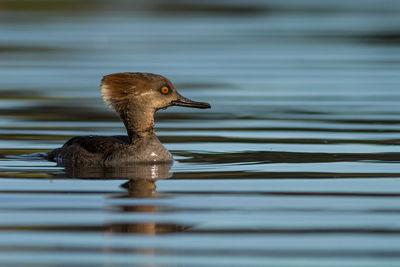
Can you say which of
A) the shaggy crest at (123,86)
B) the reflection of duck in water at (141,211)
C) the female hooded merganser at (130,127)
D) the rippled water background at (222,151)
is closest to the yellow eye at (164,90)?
the female hooded merganser at (130,127)

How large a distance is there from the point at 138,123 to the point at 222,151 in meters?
1.05

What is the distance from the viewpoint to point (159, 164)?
34.5ft

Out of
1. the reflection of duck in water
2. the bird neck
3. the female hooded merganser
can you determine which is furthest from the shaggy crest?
the reflection of duck in water

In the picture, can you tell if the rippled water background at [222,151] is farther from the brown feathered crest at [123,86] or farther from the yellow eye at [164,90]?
the brown feathered crest at [123,86]

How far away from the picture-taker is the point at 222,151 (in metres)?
11.4

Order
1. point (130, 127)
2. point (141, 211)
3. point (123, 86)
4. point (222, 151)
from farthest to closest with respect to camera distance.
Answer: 1. point (222, 151)
2. point (130, 127)
3. point (123, 86)
4. point (141, 211)

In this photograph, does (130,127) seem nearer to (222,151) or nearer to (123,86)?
(123,86)

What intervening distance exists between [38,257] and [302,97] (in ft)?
34.4

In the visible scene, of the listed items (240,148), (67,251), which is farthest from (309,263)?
(240,148)

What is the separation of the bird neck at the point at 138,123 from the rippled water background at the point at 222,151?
0.52 metres

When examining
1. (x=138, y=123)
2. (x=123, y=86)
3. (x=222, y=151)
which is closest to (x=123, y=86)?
(x=123, y=86)

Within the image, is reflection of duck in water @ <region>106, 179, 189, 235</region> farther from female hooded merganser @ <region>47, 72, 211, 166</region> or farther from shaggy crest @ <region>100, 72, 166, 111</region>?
shaggy crest @ <region>100, 72, 166, 111</region>

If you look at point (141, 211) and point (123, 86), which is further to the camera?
point (123, 86)

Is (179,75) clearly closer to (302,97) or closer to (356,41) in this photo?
(302,97)
